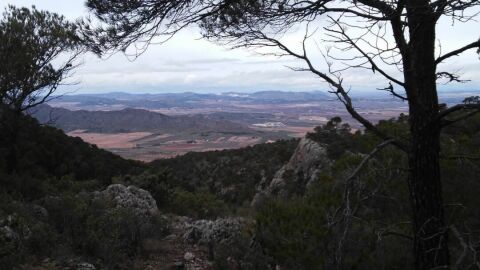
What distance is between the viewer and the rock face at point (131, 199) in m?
9.02

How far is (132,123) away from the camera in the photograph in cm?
7788

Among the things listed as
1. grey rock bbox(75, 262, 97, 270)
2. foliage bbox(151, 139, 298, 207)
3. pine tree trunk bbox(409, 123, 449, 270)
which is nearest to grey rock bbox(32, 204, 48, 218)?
grey rock bbox(75, 262, 97, 270)

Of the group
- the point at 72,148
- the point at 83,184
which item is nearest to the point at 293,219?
the point at 83,184

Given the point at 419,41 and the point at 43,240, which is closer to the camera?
the point at 419,41

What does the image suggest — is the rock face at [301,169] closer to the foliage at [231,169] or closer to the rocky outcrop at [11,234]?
the foliage at [231,169]

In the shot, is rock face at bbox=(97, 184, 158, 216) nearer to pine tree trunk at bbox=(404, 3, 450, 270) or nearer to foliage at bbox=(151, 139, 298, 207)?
pine tree trunk at bbox=(404, 3, 450, 270)

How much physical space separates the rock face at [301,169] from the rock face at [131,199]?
18.5 feet

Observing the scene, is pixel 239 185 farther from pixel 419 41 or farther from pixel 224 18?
pixel 419 41

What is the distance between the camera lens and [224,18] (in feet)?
16.7

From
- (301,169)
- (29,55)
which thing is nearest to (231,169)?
(301,169)

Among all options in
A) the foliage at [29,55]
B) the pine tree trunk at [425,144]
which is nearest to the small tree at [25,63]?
the foliage at [29,55]

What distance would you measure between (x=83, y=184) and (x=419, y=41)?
31.9 feet

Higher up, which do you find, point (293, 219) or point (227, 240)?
point (293, 219)

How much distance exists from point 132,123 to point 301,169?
65077mm
